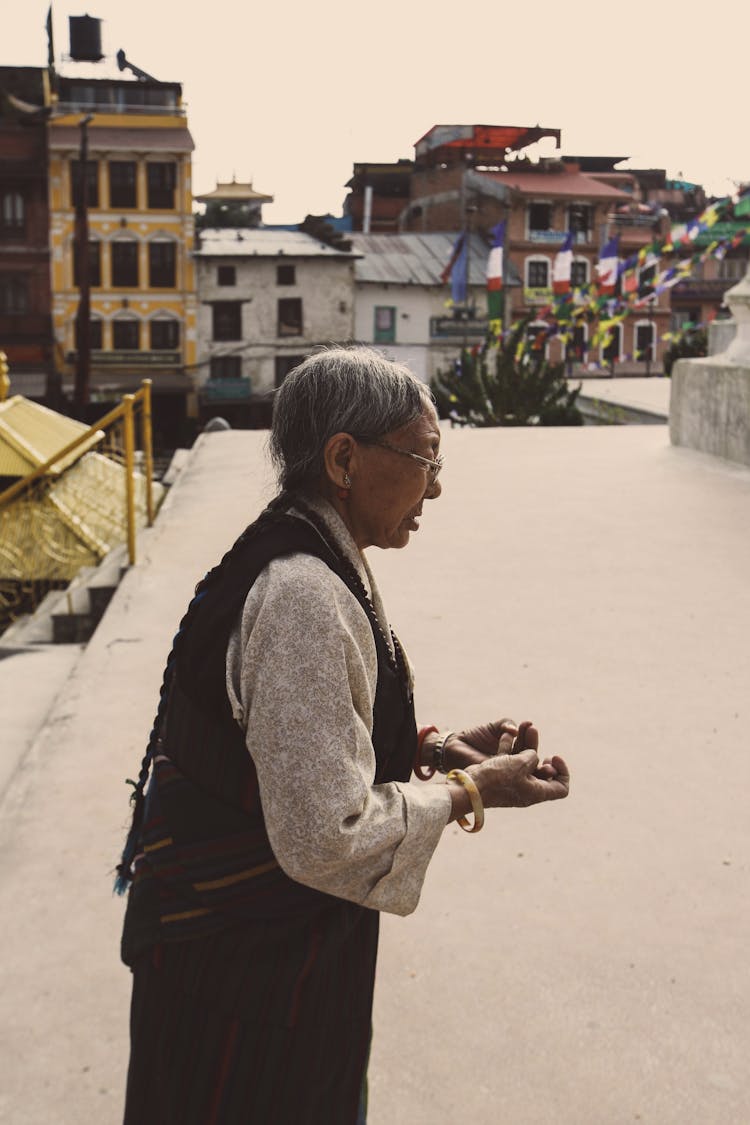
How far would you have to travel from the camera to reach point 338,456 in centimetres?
180

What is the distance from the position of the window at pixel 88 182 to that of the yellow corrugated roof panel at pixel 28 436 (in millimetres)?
26588

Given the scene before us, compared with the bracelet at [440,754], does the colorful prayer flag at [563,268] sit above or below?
above

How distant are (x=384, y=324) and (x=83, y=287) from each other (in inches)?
408

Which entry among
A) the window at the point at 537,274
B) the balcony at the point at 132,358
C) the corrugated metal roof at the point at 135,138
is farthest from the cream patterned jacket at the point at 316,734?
the window at the point at 537,274

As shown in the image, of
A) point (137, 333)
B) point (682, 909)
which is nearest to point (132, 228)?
point (137, 333)

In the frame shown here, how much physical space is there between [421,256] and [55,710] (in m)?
39.7

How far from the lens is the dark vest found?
5.66ft

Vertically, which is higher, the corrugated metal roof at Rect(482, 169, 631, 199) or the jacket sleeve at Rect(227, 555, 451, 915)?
the corrugated metal roof at Rect(482, 169, 631, 199)

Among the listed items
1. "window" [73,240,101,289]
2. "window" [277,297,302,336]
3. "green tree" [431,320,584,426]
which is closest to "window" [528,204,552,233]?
"window" [277,297,302,336]

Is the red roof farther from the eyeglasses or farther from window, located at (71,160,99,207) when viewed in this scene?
the eyeglasses

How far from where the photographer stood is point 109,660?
17.7 feet

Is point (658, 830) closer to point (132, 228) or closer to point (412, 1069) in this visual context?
point (412, 1069)

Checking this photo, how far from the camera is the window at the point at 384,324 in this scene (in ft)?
137

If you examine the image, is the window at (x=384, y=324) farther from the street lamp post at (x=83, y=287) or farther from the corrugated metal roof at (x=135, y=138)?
the street lamp post at (x=83, y=287)
